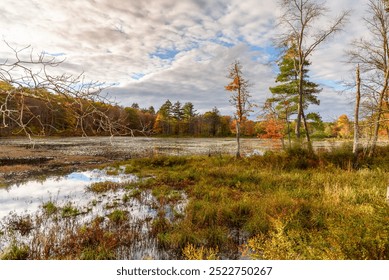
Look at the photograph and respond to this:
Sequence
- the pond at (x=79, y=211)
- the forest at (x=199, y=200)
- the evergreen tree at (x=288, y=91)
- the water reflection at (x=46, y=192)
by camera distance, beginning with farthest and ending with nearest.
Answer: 1. the evergreen tree at (x=288, y=91)
2. the water reflection at (x=46, y=192)
3. the pond at (x=79, y=211)
4. the forest at (x=199, y=200)

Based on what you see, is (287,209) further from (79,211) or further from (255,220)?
(79,211)

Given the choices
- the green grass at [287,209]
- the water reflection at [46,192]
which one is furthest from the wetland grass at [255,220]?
the water reflection at [46,192]

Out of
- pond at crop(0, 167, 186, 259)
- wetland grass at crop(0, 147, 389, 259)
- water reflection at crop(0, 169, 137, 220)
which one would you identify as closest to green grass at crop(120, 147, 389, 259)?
wetland grass at crop(0, 147, 389, 259)

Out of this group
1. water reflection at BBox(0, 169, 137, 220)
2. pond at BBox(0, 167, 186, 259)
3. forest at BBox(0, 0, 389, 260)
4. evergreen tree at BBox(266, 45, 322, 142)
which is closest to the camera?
forest at BBox(0, 0, 389, 260)

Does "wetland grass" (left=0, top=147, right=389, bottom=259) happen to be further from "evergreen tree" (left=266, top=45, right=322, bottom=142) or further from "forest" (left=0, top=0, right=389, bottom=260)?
"evergreen tree" (left=266, top=45, right=322, bottom=142)

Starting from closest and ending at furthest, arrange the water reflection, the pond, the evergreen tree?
1. the pond
2. the water reflection
3. the evergreen tree

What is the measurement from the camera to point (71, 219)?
25.0 ft

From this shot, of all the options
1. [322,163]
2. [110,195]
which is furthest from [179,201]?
[322,163]

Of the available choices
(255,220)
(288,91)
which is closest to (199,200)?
(255,220)

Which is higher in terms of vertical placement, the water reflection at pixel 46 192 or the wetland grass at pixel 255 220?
the wetland grass at pixel 255 220

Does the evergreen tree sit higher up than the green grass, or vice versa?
the evergreen tree

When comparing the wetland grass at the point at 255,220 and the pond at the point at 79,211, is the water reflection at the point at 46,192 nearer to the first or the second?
the pond at the point at 79,211

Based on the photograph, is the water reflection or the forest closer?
the forest
